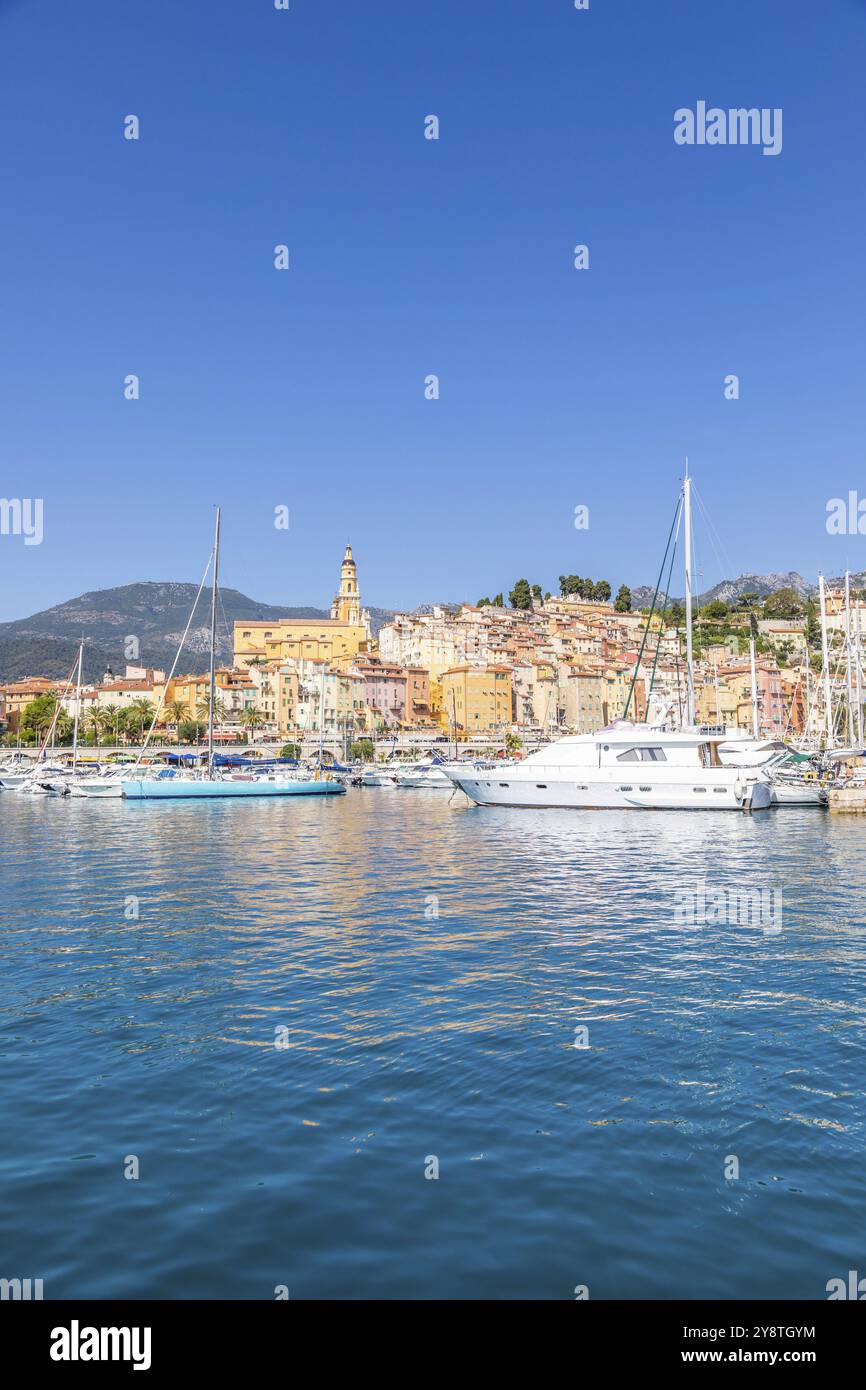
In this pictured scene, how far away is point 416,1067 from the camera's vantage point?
9258 mm

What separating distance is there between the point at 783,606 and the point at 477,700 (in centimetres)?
8519

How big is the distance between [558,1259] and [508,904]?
13710 mm

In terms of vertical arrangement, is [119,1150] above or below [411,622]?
below

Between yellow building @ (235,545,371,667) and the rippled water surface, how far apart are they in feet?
442

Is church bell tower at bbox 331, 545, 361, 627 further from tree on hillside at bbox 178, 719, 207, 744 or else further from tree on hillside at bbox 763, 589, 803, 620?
tree on hillside at bbox 763, 589, 803, 620

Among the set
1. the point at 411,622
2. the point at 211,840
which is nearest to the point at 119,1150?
the point at 211,840

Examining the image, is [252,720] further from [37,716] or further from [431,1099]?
[431,1099]

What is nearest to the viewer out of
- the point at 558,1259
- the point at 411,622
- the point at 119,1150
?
the point at 558,1259

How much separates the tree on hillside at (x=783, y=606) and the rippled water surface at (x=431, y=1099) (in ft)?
587

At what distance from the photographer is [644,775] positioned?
44719 mm

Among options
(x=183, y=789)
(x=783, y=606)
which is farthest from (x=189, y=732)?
(x=783, y=606)

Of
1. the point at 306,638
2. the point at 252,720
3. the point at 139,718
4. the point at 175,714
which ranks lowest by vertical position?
the point at 252,720
